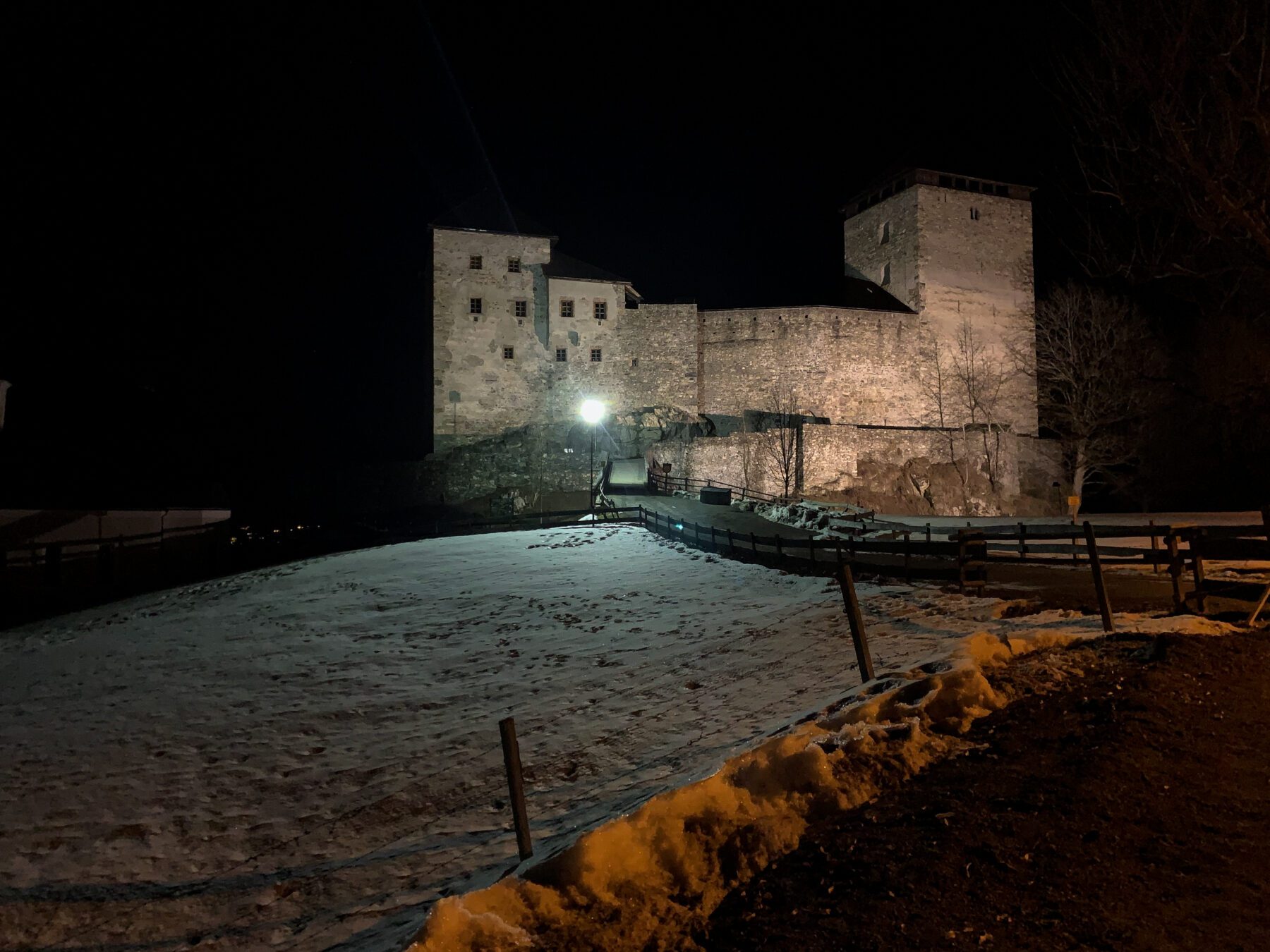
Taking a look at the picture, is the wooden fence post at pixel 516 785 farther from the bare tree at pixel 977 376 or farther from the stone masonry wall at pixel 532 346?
the bare tree at pixel 977 376

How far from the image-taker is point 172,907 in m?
5.50

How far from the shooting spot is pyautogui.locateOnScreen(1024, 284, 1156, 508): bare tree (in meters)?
41.4

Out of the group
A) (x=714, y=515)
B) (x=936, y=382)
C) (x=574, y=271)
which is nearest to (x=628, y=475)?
(x=714, y=515)

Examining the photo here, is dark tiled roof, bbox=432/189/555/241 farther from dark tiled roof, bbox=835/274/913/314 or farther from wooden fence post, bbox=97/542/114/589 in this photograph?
wooden fence post, bbox=97/542/114/589

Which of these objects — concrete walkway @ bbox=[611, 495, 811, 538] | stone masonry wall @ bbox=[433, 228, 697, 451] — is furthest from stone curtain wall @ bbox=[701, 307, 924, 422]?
concrete walkway @ bbox=[611, 495, 811, 538]

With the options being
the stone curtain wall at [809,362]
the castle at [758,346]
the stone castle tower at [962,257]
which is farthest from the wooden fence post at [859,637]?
the stone castle tower at [962,257]

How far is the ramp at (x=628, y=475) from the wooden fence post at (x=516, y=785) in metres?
31.7

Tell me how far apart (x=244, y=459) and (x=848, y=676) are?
65.7 metres

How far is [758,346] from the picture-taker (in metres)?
45.6

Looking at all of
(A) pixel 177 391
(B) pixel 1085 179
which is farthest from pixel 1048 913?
(A) pixel 177 391

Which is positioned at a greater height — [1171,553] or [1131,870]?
[1171,553]

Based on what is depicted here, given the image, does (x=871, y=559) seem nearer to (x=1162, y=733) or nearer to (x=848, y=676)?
(x=848, y=676)

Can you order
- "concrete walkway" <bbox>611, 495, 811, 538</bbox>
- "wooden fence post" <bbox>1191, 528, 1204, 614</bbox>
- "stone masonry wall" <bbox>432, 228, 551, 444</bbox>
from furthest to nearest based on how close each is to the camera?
"stone masonry wall" <bbox>432, 228, 551, 444</bbox> → "concrete walkway" <bbox>611, 495, 811, 538</bbox> → "wooden fence post" <bbox>1191, 528, 1204, 614</bbox>

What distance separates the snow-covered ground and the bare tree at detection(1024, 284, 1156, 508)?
34.5 meters
